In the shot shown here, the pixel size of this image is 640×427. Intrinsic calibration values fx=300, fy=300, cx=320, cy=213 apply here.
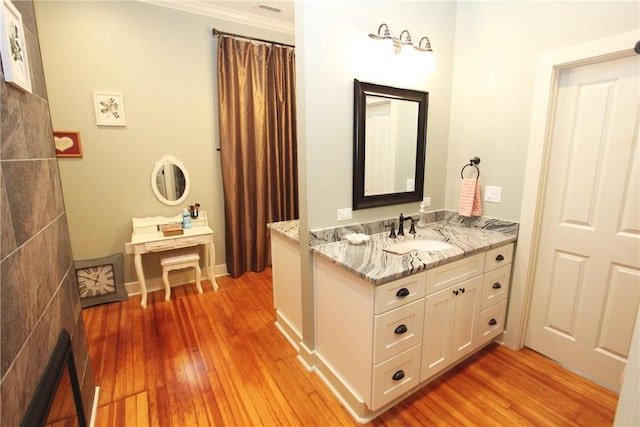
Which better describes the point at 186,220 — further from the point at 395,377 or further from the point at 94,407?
the point at 395,377

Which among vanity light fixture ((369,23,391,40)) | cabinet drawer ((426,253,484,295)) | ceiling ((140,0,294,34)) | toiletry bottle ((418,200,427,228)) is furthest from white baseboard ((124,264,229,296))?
vanity light fixture ((369,23,391,40))

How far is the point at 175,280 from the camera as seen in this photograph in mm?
3400

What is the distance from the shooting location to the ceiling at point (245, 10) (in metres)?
2.98

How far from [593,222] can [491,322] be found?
92 centimetres

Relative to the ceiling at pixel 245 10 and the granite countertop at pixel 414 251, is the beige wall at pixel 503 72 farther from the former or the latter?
the ceiling at pixel 245 10

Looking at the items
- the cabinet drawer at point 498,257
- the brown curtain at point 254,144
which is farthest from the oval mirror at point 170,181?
the cabinet drawer at point 498,257

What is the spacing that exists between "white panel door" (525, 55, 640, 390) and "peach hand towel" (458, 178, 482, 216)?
0.42 meters

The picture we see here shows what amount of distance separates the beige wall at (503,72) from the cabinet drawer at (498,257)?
0.78ft

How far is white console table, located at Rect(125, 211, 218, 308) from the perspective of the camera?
284 cm

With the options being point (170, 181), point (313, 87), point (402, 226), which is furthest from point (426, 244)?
point (170, 181)

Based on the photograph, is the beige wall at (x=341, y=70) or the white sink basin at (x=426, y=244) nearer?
the beige wall at (x=341, y=70)

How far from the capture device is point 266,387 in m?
1.93

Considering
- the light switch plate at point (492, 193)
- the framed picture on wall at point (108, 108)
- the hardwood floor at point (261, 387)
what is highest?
the framed picture on wall at point (108, 108)

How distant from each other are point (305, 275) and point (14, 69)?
1639 mm
